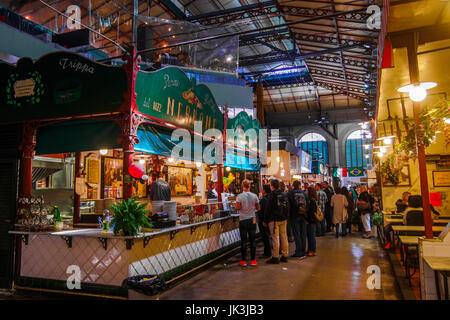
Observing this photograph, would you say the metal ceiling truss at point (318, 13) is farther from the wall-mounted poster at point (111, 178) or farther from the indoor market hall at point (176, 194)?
the wall-mounted poster at point (111, 178)

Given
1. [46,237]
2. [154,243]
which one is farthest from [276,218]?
[46,237]

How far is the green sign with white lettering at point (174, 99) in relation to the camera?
18.9 feet

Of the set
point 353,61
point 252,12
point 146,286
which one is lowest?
point 146,286

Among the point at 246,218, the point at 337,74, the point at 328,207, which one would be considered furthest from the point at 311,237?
the point at 337,74

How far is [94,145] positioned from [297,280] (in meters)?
4.69

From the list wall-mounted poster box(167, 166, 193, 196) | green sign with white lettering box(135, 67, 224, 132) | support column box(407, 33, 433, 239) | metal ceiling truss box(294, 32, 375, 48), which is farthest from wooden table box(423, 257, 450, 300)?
metal ceiling truss box(294, 32, 375, 48)

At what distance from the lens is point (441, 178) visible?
9.20 metres

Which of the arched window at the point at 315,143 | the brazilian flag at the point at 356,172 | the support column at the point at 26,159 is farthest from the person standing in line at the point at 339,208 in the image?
the arched window at the point at 315,143

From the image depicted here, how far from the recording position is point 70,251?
17.7 ft

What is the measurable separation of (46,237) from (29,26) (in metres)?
8.90

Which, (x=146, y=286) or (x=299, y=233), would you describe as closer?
(x=146, y=286)

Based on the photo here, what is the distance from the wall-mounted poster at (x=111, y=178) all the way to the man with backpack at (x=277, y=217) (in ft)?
18.5

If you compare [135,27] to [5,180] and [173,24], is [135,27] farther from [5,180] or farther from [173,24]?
[5,180]

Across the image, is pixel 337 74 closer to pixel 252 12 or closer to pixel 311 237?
pixel 252 12
